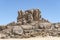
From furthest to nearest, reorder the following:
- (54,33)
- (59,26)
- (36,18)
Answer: (36,18) < (59,26) < (54,33)

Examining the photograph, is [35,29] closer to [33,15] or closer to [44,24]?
[44,24]

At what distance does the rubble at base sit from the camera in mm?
36531

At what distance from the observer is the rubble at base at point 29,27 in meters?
36.5

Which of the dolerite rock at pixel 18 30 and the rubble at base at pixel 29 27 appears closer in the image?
the rubble at base at pixel 29 27

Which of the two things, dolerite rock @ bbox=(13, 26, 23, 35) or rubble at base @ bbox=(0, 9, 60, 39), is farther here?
dolerite rock @ bbox=(13, 26, 23, 35)

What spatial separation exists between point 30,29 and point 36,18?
5982mm

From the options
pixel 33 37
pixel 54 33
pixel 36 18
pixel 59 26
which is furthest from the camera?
pixel 36 18

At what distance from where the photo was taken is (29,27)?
128 feet

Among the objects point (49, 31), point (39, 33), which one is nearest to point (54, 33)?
point (49, 31)

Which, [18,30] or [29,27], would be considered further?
[29,27]

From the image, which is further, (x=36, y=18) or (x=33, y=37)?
(x=36, y=18)

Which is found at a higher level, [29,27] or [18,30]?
[29,27]

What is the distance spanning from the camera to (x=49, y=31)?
1513 inches

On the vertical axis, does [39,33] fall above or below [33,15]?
below
